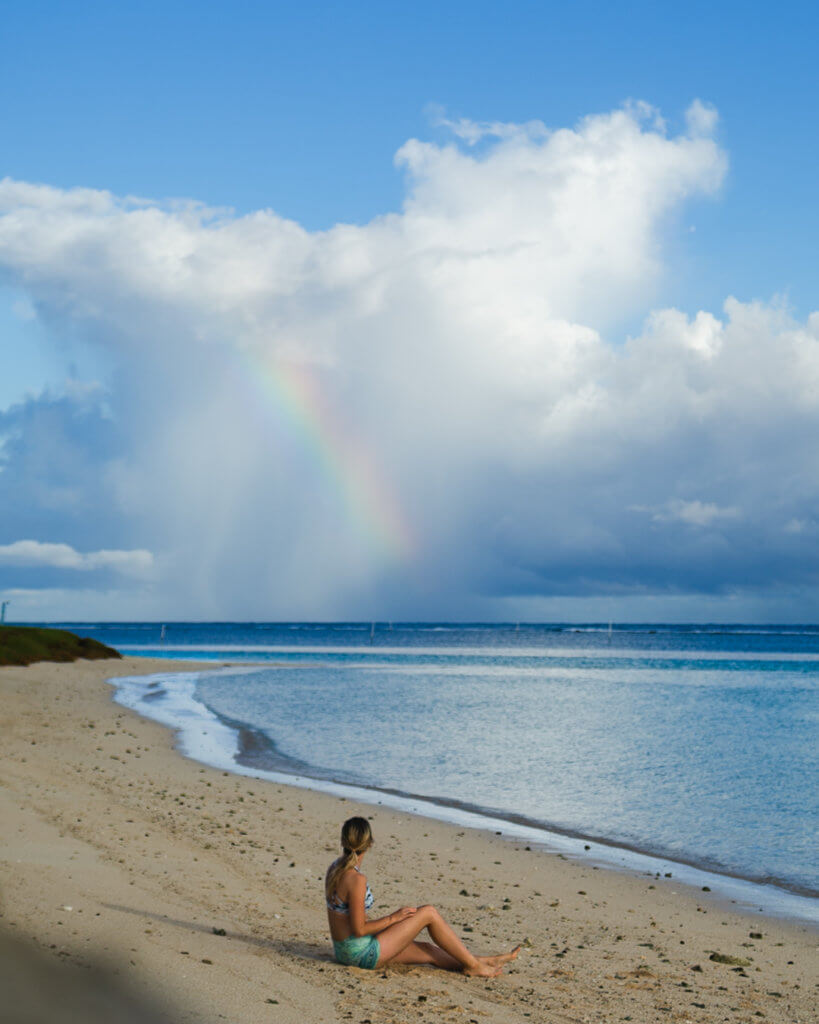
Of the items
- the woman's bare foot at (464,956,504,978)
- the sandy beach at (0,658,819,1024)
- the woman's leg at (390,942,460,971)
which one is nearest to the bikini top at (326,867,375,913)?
the sandy beach at (0,658,819,1024)

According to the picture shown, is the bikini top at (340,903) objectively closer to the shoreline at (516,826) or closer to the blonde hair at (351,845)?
the blonde hair at (351,845)

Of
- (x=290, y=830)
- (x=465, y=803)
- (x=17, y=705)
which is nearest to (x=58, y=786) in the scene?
(x=290, y=830)

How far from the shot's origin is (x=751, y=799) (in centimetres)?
2166

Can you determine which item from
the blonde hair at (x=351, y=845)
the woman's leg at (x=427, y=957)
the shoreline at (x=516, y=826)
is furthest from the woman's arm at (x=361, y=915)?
the shoreline at (x=516, y=826)

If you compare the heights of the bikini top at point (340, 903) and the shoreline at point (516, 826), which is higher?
the bikini top at point (340, 903)

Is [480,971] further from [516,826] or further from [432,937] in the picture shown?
[516,826]

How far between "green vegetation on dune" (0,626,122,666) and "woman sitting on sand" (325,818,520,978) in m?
56.3

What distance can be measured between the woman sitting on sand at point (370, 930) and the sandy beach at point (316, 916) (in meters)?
0.15

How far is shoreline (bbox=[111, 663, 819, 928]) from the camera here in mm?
13102

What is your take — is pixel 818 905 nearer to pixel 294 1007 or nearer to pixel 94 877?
pixel 294 1007

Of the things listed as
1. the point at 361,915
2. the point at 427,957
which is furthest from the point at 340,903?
the point at 427,957

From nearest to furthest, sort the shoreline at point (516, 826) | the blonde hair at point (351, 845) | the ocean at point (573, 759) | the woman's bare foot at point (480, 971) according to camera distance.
Result: the blonde hair at point (351, 845) → the woman's bare foot at point (480, 971) → the shoreline at point (516, 826) → the ocean at point (573, 759)

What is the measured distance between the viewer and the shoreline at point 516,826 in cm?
1310

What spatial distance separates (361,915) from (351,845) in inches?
29.3
